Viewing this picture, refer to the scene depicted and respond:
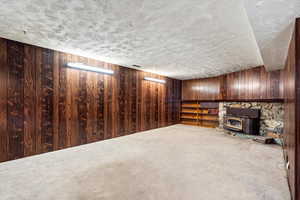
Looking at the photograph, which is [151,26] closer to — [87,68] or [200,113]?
[87,68]

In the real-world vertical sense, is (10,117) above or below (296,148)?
above

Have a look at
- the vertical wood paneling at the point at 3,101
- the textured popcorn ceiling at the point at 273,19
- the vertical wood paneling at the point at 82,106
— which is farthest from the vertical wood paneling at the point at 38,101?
the textured popcorn ceiling at the point at 273,19

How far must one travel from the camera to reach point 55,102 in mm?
3260

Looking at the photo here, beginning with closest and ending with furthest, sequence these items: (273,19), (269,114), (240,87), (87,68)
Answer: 1. (273,19)
2. (87,68)
3. (269,114)
4. (240,87)

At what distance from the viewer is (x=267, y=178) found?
7.02 feet

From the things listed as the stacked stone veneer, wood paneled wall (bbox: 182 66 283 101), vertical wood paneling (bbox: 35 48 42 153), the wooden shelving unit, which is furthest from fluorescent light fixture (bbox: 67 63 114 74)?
the stacked stone veneer

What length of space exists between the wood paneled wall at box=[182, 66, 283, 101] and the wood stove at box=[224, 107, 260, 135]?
45 cm

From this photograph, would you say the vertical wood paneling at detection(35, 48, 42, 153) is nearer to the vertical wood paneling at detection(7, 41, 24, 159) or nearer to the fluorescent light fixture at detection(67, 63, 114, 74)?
the vertical wood paneling at detection(7, 41, 24, 159)

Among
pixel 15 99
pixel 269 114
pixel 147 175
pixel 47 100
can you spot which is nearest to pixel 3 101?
pixel 15 99

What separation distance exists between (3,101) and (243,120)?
21.5ft

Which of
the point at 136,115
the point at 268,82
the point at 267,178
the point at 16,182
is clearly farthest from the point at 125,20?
the point at 268,82

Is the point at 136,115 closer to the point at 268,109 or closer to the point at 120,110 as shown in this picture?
the point at 120,110

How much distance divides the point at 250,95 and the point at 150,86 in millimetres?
3636

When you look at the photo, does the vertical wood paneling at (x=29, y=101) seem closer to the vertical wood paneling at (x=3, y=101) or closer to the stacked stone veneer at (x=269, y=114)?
the vertical wood paneling at (x=3, y=101)
